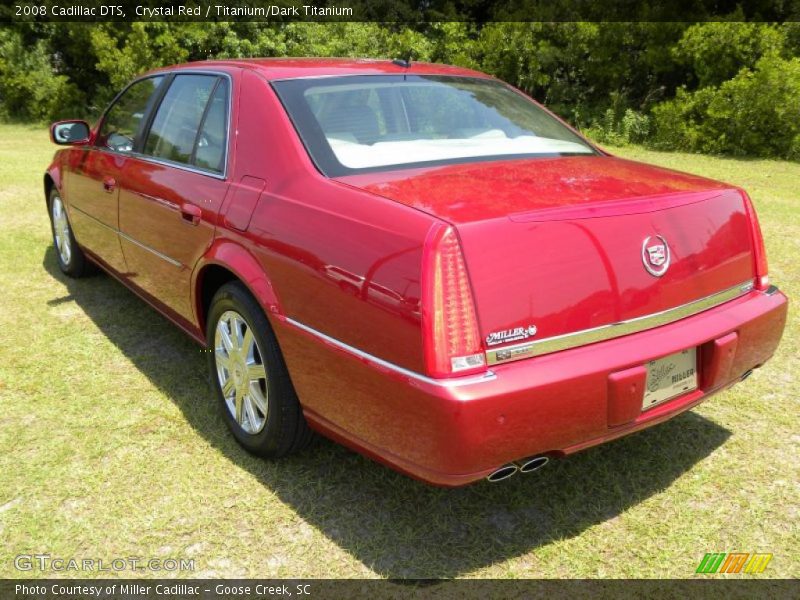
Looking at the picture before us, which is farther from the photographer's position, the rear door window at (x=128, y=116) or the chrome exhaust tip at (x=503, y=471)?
the rear door window at (x=128, y=116)

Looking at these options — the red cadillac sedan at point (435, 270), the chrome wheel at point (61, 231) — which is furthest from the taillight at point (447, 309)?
the chrome wheel at point (61, 231)

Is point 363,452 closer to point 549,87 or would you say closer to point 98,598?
point 98,598

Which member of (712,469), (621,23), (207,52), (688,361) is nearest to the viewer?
(688,361)

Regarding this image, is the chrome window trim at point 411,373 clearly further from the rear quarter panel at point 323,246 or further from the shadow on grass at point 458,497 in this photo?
the shadow on grass at point 458,497

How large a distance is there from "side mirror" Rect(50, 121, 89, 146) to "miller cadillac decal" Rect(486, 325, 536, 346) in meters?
3.58

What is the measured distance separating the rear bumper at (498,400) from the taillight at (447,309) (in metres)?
0.07

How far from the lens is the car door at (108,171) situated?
13.2 ft

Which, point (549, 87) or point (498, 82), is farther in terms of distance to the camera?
point (549, 87)

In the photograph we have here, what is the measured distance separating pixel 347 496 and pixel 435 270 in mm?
1184

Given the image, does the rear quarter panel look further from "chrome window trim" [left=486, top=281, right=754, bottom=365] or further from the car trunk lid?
"chrome window trim" [left=486, top=281, right=754, bottom=365]

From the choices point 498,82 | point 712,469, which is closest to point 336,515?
point 712,469

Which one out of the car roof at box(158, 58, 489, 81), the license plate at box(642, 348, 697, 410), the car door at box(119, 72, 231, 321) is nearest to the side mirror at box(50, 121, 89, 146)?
the car door at box(119, 72, 231, 321)

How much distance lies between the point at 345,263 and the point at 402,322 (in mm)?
316

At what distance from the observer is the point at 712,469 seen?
2.92 metres
